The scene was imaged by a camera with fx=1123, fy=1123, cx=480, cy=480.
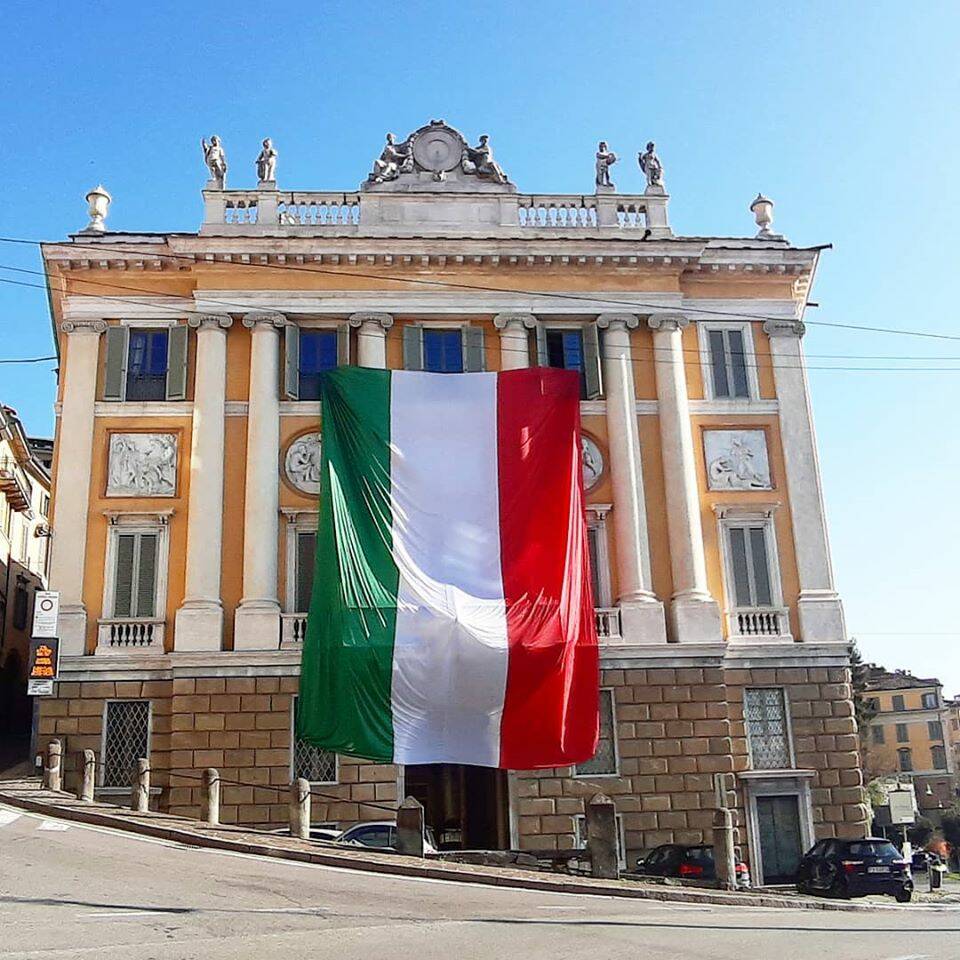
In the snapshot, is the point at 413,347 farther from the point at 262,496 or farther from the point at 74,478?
the point at 74,478

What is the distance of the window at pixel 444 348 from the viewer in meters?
27.6

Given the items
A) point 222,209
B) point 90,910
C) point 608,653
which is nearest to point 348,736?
point 608,653

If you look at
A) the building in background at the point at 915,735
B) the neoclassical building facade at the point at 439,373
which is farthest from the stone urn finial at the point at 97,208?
the building in background at the point at 915,735

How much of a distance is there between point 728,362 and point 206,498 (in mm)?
13396

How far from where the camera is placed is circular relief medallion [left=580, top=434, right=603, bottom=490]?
27.2 metres

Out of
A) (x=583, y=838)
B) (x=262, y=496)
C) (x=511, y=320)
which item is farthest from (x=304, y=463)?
(x=583, y=838)

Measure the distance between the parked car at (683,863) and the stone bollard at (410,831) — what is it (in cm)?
503

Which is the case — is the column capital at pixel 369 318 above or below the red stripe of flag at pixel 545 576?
above

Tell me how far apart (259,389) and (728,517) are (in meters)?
11.8

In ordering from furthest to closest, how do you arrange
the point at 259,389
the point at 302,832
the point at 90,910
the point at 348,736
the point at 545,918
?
the point at 259,389 < the point at 348,736 < the point at 302,832 < the point at 545,918 < the point at 90,910

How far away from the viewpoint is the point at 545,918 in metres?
13.5

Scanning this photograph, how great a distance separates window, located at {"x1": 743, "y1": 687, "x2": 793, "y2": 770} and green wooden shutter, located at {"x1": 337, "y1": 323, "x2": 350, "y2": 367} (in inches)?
485

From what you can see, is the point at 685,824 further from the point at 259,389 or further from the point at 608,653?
the point at 259,389

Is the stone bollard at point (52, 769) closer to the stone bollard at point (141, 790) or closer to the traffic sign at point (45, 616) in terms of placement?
the stone bollard at point (141, 790)
